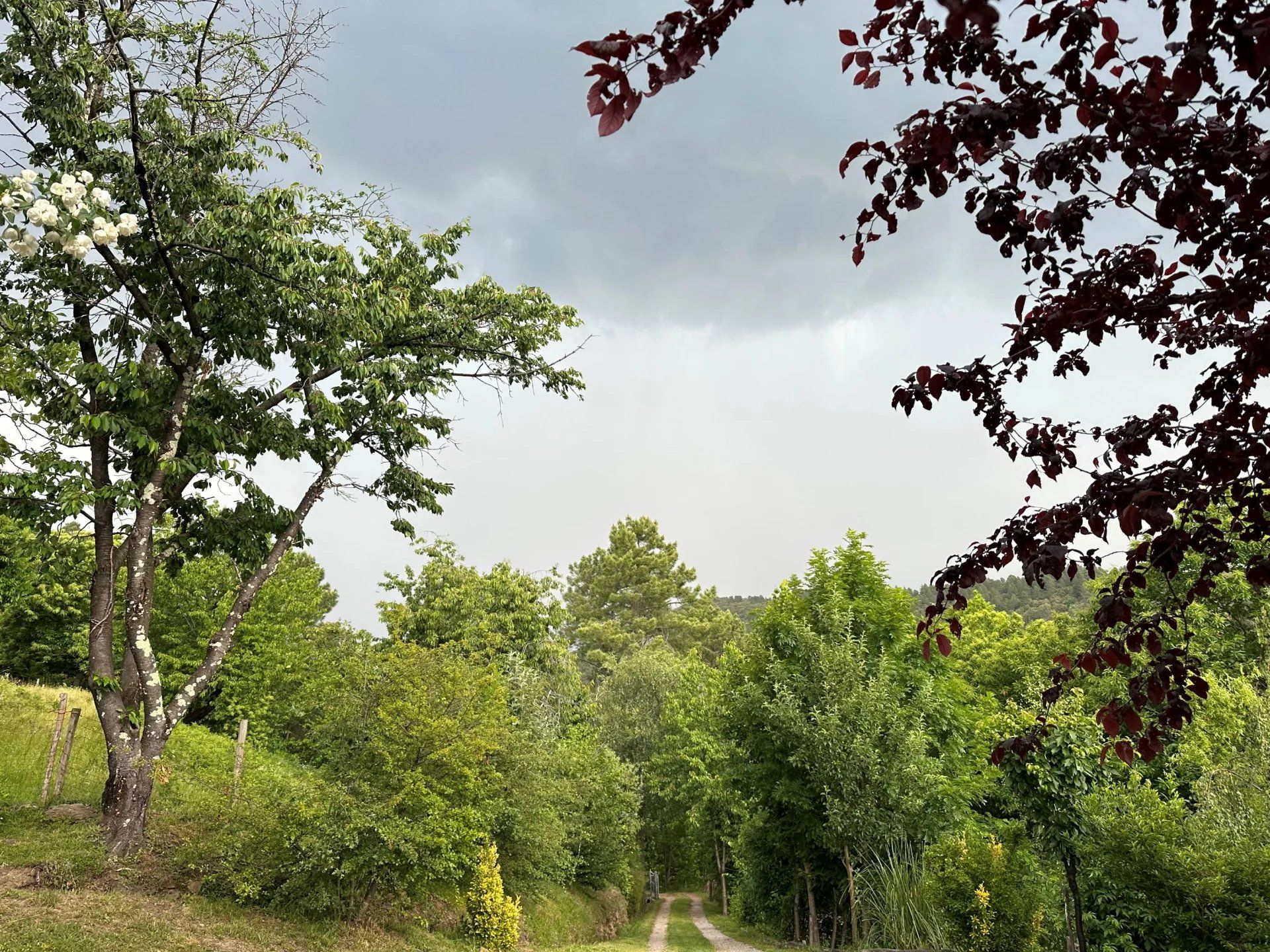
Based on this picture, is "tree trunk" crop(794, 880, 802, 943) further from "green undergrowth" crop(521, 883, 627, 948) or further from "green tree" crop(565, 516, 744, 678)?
"green tree" crop(565, 516, 744, 678)

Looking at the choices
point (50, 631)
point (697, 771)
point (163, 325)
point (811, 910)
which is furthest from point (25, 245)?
point (50, 631)

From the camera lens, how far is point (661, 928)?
24484 millimetres

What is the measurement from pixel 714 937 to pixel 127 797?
55.5 feet

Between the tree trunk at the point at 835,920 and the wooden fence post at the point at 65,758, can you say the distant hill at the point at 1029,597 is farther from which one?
the wooden fence post at the point at 65,758

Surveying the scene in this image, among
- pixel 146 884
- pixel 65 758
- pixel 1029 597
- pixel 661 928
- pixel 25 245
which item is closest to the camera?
pixel 25 245

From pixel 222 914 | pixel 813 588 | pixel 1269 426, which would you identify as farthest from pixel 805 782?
pixel 1269 426

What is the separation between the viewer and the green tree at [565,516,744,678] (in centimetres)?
5016

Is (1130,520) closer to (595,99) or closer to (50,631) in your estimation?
(595,99)

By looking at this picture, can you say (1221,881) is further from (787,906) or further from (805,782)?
(787,906)

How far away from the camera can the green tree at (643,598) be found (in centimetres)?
5016

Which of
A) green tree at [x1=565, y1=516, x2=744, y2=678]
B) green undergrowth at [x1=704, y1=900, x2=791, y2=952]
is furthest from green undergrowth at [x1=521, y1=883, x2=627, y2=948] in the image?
green tree at [x1=565, y1=516, x2=744, y2=678]

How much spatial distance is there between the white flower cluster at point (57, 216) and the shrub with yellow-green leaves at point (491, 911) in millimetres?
12782

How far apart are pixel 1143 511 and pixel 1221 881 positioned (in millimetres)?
8619

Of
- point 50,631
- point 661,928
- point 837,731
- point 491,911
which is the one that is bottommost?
point 661,928
